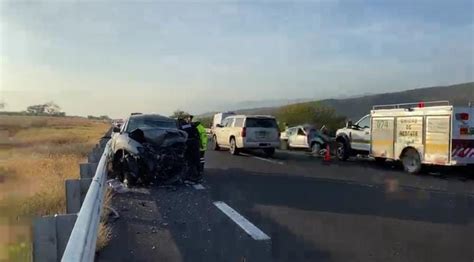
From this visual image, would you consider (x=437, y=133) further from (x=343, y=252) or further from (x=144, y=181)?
(x=343, y=252)

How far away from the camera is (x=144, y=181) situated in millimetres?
12383

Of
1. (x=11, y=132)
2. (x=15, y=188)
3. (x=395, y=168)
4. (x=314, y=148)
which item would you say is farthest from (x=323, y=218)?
(x=11, y=132)

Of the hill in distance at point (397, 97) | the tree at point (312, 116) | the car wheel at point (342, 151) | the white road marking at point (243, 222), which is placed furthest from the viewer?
the hill in distance at point (397, 97)

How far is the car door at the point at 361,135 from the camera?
65.7ft

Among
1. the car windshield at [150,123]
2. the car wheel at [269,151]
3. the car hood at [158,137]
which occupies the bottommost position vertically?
the car wheel at [269,151]

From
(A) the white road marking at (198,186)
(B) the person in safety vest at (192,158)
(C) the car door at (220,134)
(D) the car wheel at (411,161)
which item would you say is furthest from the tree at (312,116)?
(A) the white road marking at (198,186)

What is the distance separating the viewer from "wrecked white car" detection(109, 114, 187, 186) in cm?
1215

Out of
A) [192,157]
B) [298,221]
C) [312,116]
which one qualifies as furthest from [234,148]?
[312,116]

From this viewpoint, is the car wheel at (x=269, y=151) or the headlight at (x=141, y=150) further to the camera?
the car wheel at (x=269, y=151)

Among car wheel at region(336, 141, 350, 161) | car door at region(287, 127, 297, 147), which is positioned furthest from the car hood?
car door at region(287, 127, 297, 147)

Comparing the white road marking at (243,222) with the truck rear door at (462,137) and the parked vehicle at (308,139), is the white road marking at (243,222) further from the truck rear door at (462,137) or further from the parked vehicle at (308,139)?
the parked vehicle at (308,139)

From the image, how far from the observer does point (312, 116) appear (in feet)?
151

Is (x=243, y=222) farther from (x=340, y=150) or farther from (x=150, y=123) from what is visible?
(x=340, y=150)

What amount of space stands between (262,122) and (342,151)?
4.36 m
